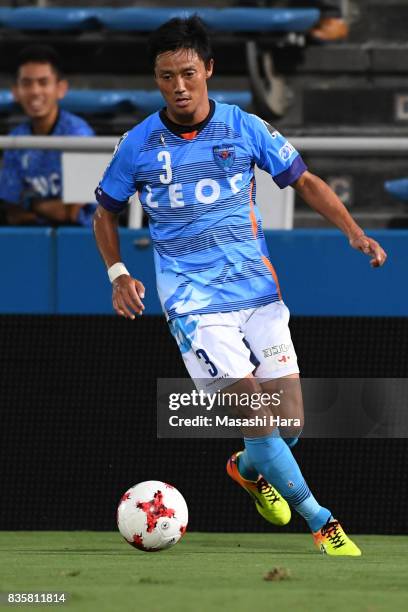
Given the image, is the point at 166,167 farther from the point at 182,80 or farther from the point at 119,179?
the point at 182,80

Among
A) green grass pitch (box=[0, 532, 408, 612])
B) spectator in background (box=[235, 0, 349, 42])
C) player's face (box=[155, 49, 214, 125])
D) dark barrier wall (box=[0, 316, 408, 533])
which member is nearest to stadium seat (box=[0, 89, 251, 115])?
spectator in background (box=[235, 0, 349, 42])

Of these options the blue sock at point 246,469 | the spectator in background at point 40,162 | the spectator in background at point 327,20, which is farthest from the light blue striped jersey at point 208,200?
the spectator in background at point 327,20

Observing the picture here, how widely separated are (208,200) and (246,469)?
1.44 meters

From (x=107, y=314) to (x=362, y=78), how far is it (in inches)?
167

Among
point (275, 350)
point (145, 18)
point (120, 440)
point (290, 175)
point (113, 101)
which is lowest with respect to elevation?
point (120, 440)

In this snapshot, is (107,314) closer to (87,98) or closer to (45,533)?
Result: (45,533)

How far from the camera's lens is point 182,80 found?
623 centimetres

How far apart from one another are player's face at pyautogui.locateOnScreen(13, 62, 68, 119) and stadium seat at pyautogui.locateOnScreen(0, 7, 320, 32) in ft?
7.18

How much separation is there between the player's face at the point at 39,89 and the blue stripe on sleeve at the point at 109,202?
98.5 inches

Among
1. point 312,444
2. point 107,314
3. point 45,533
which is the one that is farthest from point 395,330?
point 45,533

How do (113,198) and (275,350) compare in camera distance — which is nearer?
(275,350)

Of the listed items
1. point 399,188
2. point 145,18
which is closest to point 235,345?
point 399,188

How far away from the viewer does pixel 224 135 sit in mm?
6352

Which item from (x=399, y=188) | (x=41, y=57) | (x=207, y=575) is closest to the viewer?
(x=207, y=575)
